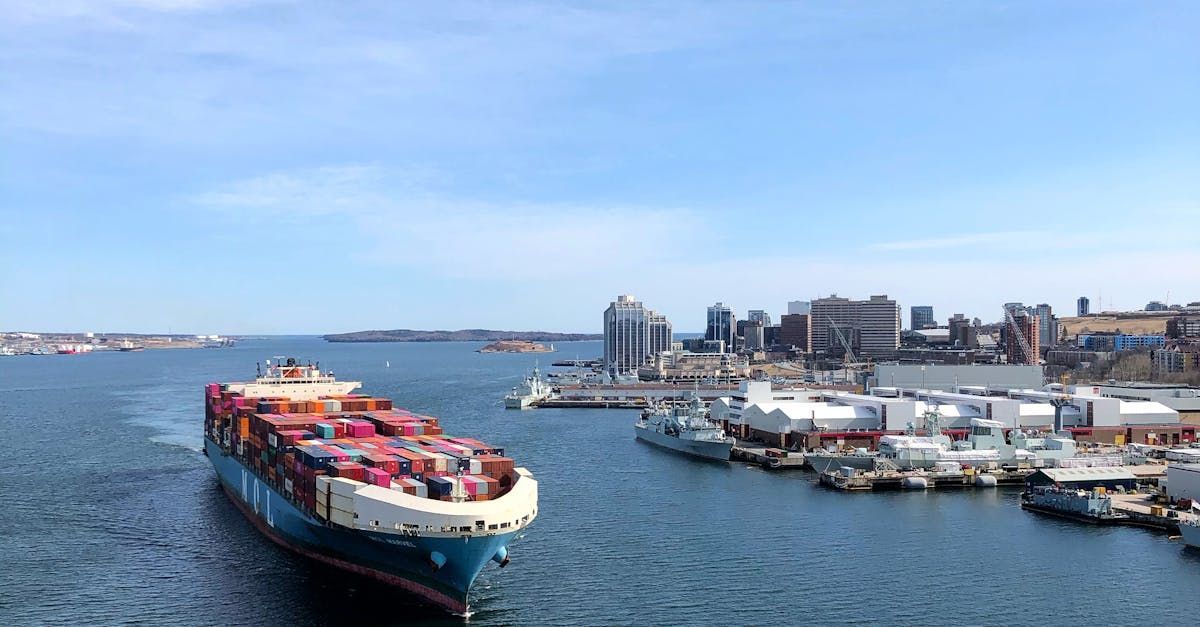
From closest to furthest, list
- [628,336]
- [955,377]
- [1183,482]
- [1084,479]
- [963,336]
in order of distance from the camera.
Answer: [1183,482] → [1084,479] → [955,377] → [628,336] → [963,336]

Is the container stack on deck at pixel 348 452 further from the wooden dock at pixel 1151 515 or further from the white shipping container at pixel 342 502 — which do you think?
the wooden dock at pixel 1151 515

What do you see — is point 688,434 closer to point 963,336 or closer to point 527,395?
point 527,395

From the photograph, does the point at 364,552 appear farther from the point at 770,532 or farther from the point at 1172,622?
the point at 1172,622

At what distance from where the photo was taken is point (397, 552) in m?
22.7

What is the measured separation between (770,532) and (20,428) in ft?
163

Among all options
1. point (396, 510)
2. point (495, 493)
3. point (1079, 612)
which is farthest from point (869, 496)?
point (396, 510)

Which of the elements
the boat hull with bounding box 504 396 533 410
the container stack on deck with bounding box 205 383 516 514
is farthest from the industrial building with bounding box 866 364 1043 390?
the container stack on deck with bounding box 205 383 516 514

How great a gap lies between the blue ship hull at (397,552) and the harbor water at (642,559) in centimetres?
44

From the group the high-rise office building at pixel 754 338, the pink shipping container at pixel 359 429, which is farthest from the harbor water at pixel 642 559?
the high-rise office building at pixel 754 338

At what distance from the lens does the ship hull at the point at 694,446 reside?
5012cm

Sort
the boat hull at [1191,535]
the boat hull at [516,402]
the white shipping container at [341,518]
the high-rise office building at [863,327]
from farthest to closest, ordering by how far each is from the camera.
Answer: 1. the high-rise office building at [863,327]
2. the boat hull at [516,402]
3. the boat hull at [1191,535]
4. the white shipping container at [341,518]

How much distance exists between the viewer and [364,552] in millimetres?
23719

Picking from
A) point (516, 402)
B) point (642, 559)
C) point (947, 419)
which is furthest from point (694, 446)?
point (516, 402)

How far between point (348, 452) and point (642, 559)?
28.3 ft
